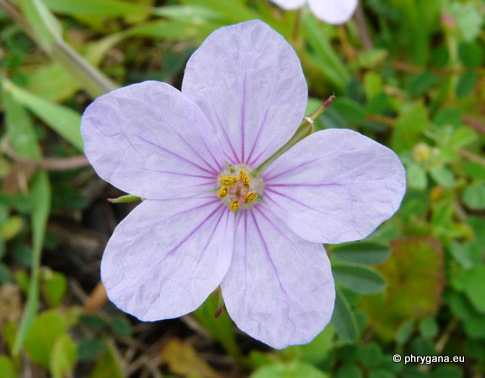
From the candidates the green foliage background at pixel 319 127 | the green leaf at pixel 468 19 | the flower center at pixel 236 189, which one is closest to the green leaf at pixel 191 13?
the green foliage background at pixel 319 127

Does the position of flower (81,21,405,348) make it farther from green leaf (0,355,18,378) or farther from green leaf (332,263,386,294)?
green leaf (0,355,18,378)

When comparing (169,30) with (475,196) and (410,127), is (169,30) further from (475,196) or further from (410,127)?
(475,196)

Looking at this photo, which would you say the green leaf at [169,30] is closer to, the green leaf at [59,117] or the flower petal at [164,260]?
the green leaf at [59,117]

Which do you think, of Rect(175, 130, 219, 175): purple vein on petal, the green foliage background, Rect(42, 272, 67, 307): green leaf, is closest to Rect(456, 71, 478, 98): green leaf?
the green foliage background

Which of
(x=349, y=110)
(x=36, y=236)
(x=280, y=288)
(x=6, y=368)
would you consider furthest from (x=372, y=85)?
(x=6, y=368)

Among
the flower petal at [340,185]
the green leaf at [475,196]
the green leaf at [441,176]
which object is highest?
the flower petal at [340,185]
